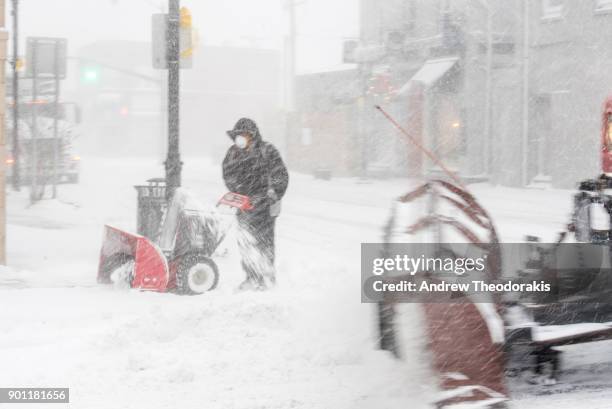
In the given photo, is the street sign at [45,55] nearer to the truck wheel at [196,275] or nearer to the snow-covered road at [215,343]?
the snow-covered road at [215,343]

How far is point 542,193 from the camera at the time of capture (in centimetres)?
2347

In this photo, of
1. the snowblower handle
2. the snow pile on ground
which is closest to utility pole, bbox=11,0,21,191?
the snow pile on ground

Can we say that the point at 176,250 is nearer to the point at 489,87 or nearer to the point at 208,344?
the point at 208,344

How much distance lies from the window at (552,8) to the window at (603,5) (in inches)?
50.2

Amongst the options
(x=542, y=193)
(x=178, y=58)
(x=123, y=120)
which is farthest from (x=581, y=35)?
(x=123, y=120)

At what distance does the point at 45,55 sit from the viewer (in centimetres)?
1848

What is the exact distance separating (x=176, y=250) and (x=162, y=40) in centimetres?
301

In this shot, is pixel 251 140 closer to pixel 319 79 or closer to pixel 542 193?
pixel 542 193

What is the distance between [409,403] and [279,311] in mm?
2354

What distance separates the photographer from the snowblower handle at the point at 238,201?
348 inches

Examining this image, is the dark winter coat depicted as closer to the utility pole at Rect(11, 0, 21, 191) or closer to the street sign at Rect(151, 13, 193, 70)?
the street sign at Rect(151, 13, 193, 70)

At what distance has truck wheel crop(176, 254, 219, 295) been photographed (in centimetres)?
922

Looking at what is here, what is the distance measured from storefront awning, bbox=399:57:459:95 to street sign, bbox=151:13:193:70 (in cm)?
1822

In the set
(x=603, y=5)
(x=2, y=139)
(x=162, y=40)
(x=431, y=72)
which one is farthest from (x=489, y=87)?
(x=2, y=139)
